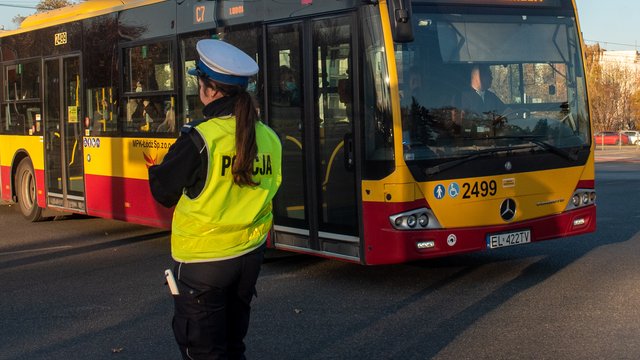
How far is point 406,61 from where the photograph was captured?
8.02 m

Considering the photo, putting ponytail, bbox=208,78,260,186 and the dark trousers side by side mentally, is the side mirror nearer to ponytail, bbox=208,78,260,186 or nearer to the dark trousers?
ponytail, bbox=208,78,260,186

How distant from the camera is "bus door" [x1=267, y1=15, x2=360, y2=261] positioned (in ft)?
27.6

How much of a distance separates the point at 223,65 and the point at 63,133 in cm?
997

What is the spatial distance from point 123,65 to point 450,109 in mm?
5281

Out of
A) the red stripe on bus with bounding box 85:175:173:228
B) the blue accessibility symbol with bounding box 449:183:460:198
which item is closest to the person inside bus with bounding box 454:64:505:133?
the blue accessibility symbol with bounding box 449:183:460:198

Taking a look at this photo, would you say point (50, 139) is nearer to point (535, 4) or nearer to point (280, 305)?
point (280, 305)

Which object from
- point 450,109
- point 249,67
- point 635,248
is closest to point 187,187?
point 249,67

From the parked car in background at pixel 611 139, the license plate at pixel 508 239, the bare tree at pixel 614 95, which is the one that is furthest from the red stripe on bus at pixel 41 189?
the bare tree at pixel 614 95

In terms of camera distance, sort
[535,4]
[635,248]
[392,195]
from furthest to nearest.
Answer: [635,248] < [535,4] < [392,195]

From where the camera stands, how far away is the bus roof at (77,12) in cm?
1188

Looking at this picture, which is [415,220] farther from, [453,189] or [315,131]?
[315,131]

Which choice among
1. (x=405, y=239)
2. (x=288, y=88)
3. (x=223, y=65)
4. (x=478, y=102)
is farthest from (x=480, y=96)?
(x=223, y=65)

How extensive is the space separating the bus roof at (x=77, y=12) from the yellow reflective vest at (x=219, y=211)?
780 cm

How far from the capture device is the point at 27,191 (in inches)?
571
